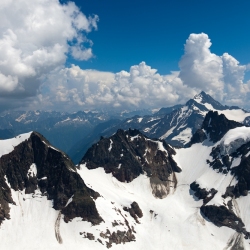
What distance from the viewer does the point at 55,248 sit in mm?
199375

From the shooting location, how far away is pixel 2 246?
195125mm

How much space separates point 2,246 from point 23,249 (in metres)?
14.9

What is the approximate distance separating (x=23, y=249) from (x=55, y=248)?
22139 millimetres

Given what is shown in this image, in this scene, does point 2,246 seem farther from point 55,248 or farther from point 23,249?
point 55,248

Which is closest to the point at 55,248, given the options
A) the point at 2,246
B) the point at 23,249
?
the point at 23,249

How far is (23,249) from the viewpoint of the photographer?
196 meters

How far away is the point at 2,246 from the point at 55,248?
3693 cm
